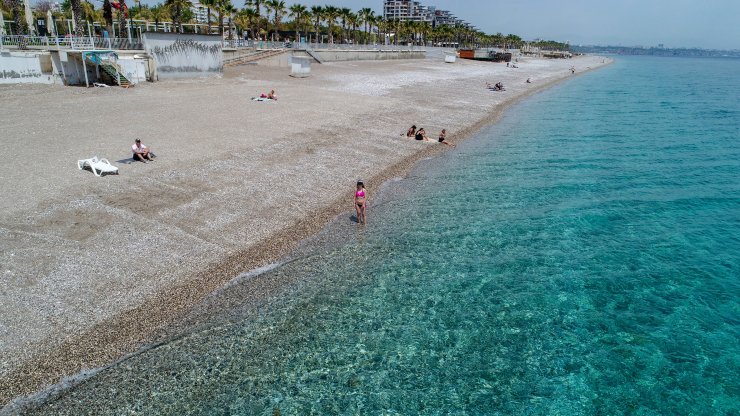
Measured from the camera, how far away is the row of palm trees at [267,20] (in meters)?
49.9

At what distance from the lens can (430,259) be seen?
1477 centimetres

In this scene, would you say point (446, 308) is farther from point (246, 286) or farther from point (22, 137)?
point (22, 137)

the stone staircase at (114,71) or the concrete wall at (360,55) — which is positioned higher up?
the concrete wall at (360,55)

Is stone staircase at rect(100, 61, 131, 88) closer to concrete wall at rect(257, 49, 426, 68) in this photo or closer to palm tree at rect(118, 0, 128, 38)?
palm tree at rect(118, 0, 128, 38)

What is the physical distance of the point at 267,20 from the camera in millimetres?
92000

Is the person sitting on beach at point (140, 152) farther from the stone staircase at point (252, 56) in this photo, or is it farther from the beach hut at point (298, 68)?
the stone staircase at point (252, 56)

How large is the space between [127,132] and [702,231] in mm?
26559

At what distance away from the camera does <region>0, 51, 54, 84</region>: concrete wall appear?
108 ft

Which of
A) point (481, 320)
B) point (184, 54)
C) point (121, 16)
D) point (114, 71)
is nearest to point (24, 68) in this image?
point (114, 71)

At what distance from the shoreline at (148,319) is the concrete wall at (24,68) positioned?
29876 mm

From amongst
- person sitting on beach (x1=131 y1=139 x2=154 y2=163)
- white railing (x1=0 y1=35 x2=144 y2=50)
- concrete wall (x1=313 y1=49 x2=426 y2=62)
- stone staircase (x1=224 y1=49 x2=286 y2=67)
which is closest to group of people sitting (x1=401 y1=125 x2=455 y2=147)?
person sitting on beach (x1=131 y1=139 x2=154 y2=163)

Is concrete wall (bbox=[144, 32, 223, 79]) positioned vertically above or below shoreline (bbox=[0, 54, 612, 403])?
above

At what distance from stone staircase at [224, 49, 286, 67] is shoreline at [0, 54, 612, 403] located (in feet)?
146

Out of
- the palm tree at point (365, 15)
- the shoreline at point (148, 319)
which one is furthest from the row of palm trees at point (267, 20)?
the shoreline at point (148, 319)
